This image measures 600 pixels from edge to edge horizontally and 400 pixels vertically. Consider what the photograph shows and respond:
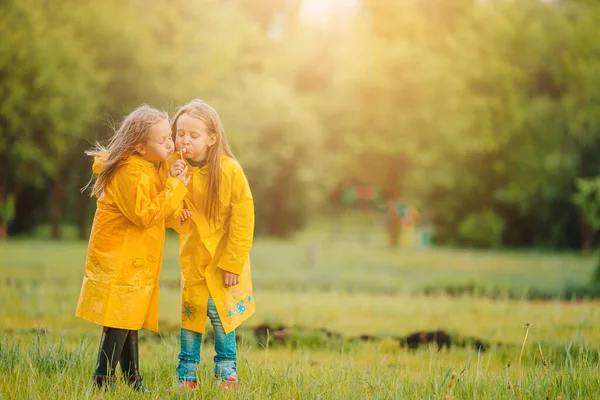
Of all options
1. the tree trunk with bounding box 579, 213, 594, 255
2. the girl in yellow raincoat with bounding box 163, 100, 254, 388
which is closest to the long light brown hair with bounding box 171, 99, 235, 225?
the girl in yellow raincoat with bounding box 163, 100, 254, 388

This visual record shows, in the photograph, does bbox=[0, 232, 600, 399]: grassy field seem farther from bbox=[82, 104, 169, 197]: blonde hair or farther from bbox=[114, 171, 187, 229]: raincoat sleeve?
bbox=[82, 104, 169, 197]: blonde hair

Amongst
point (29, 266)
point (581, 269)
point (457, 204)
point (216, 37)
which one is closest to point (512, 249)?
point (457, 204)

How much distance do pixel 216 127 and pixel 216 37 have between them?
16.2m

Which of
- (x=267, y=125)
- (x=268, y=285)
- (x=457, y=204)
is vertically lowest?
(x=268, y=285)

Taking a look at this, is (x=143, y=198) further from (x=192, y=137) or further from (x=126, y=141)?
(x=192, y=137)

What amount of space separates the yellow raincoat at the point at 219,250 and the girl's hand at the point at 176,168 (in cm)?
13

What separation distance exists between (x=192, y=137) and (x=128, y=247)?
69 centimetres

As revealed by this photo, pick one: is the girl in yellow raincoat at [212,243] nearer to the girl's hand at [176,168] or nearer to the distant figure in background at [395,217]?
the girl's hand at [176,168]

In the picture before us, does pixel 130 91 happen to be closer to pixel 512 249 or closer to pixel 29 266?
pixel 29 266

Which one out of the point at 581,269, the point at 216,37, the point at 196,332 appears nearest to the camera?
the point at 196,332

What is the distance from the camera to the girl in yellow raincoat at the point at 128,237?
12.0 ft

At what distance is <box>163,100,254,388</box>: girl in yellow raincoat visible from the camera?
3832 mm

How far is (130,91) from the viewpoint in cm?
1697

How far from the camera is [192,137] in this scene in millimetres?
3904
